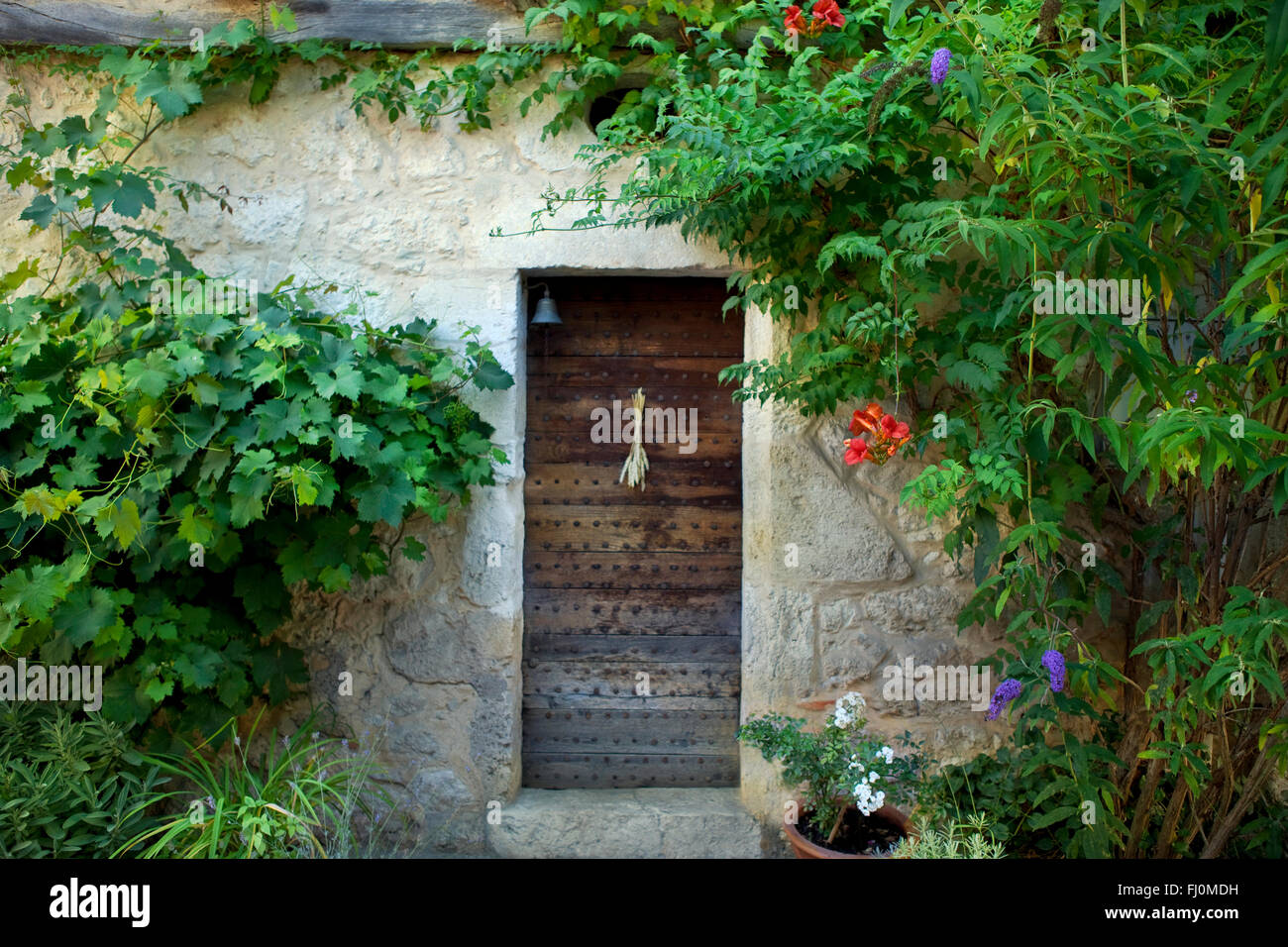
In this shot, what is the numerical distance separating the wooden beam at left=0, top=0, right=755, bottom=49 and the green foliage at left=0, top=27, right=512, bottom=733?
14 cm

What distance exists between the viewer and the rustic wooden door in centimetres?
344

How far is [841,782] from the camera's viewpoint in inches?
107

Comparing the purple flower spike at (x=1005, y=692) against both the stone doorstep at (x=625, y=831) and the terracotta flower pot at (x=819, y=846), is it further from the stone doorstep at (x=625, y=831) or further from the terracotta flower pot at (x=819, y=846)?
the stone doorstep at (x=625, y=831)

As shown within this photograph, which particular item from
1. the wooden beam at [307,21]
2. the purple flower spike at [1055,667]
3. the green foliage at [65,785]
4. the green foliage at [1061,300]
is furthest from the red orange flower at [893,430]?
the green foliage at [65,785]

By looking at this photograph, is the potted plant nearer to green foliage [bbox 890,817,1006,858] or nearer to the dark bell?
green foliage [bbox 890,817,1006,858]

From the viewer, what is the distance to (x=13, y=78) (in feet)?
10.7

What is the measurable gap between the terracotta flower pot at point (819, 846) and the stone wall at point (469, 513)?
1.41 feet

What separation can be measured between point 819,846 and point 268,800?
157cm

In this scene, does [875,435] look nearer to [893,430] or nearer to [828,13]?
[893,430]

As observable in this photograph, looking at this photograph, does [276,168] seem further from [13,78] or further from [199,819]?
[199,819]

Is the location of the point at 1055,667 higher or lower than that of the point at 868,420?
lower

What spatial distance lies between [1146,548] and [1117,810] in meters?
0.79

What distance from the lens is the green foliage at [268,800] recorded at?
105 inches

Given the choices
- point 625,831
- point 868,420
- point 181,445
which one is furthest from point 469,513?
point 868,420
